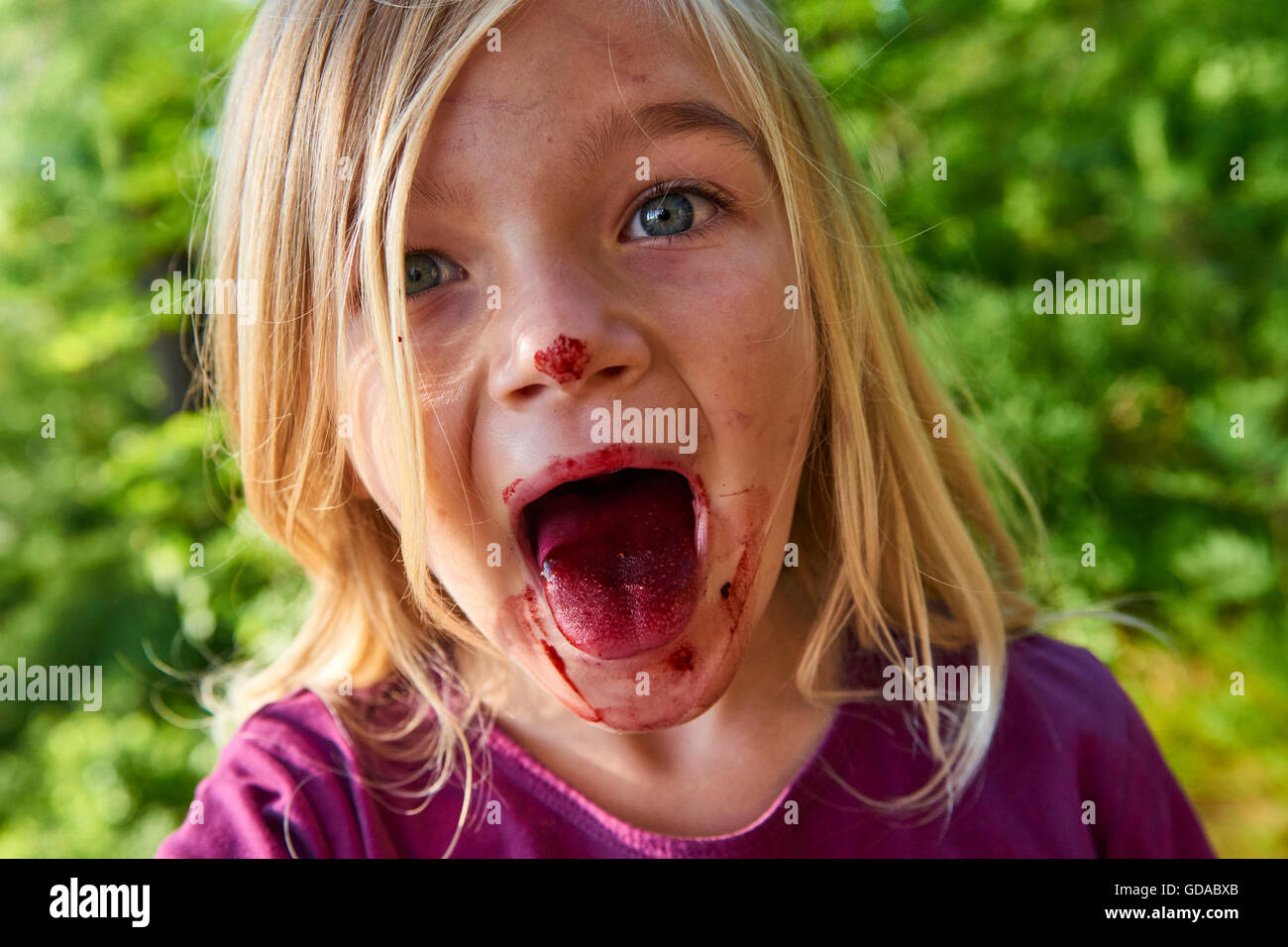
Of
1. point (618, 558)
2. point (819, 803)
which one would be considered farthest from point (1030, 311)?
point (618, 558)

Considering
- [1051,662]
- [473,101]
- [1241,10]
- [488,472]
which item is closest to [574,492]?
[488,472]

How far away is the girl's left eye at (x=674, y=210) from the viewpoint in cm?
106

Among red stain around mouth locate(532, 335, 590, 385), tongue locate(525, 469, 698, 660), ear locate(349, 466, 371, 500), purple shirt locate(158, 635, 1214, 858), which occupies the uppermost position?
red stain around mouth locate(532, 335, 590, 385)

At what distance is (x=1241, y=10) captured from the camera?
2703mm

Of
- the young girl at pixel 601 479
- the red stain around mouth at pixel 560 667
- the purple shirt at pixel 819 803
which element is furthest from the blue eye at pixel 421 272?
the purple shirt at pixel 819 803

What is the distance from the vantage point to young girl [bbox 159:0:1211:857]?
1009 millimetres

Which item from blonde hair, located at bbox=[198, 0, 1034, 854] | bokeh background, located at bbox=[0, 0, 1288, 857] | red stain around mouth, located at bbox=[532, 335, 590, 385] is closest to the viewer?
red stain around mouth, located at bbox=[532, 335, 590, 385]

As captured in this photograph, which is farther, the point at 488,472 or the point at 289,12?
the point at 289,12

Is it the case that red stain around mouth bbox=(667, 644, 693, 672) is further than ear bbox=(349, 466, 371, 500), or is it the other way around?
ear bbox=(349, 466, 371, 500)

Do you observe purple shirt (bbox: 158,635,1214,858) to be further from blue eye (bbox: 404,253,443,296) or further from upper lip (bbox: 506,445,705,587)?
blue eye (bbox: 404,253,443,296)

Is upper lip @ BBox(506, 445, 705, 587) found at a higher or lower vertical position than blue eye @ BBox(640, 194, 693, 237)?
lower

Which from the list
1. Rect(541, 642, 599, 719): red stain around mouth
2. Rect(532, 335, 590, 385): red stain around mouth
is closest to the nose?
Rect(532, 335, 590, 385): red stain around mouth
